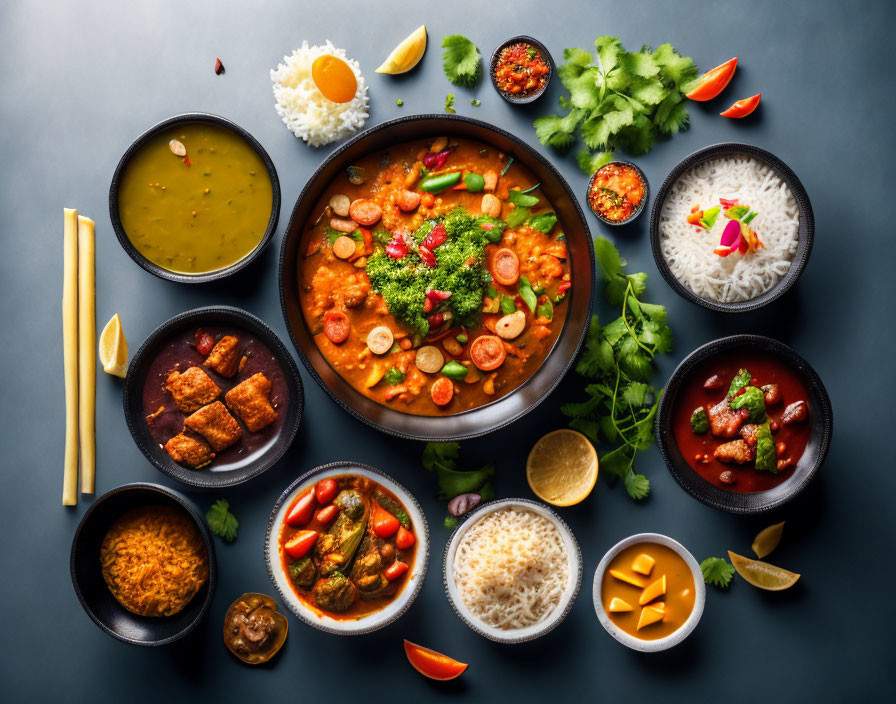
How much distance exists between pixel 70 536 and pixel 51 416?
2.48ft

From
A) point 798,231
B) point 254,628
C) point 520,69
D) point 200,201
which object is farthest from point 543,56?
point 254,628

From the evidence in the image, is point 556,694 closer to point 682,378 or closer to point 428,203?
point 682,378

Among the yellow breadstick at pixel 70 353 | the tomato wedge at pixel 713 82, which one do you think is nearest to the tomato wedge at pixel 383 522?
the yellow breadstick at pixel 70 353

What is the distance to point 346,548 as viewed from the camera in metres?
4.02

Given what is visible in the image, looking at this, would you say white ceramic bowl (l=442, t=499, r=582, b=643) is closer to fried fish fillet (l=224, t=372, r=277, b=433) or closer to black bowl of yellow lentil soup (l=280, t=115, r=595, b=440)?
black bowl of yellow lentil soup (l=280, t=115, r=595, b=440)

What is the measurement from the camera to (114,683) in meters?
4.33

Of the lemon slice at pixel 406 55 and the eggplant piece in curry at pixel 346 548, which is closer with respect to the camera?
the eggplant piece in curry at pixel 346 548

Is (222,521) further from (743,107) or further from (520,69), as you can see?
(743,107)

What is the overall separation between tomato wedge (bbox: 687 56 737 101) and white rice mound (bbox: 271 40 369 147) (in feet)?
6.60

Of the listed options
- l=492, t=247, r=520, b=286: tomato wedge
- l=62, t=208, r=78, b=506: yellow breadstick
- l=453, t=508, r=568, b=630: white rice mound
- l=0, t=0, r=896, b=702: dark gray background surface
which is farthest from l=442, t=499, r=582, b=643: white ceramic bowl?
l=62, t=208, r=78, b=506: yellow breadstick

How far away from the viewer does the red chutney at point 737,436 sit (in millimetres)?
3986

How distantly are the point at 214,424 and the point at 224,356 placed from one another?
1.30 ft

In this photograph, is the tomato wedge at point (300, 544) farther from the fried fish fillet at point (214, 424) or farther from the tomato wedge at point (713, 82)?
the tomato wedge at point (713, 82)

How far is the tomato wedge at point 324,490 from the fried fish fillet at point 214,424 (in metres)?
0.60
